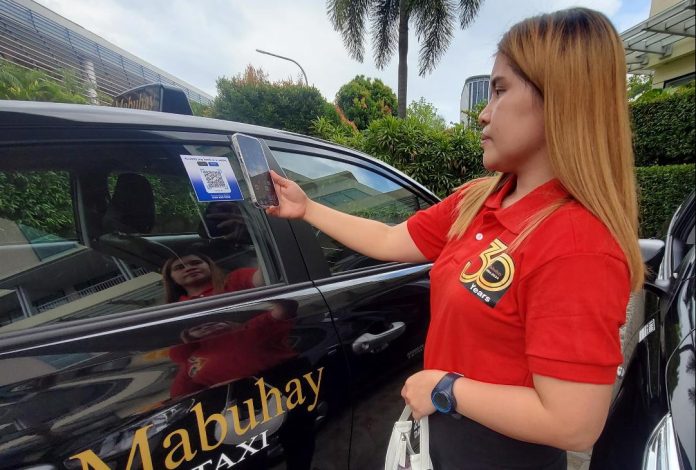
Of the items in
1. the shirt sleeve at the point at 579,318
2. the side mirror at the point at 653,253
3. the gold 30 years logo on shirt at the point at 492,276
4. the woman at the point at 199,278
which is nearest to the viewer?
the shirt sleeve at the point at 579,318

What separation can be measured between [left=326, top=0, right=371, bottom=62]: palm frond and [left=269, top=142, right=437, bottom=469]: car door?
13653 millimetres

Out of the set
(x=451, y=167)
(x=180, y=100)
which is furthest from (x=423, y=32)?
(x=180, y=100)

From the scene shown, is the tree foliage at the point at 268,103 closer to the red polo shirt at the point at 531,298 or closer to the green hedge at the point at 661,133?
the green hedge at the point at 661,133

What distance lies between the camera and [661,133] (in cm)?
412

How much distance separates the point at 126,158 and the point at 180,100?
0.46 meters

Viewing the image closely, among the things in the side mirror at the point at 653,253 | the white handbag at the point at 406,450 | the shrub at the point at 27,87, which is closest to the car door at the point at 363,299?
the white handbag at the point at 406,450

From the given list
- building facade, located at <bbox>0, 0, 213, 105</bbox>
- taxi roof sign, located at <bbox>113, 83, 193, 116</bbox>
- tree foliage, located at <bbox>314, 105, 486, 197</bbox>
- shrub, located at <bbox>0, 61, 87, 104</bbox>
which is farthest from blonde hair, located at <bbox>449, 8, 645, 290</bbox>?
building facade, located at <bbox>0, 0, 213, 105</bbox>

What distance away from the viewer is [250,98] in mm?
12734

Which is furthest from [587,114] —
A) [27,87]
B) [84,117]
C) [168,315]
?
[27,87]

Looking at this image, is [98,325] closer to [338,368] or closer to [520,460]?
[338,368]

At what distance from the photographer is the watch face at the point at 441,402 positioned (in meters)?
0.87

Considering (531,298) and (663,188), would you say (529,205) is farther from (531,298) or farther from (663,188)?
(663,188)

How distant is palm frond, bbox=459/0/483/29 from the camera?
13.8 m

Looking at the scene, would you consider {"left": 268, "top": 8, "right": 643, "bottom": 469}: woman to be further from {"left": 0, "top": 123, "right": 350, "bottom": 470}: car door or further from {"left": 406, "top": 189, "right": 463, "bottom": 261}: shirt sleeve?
{"left": 0, "top": 123, "right": 350, "bottom": 470}: car door
